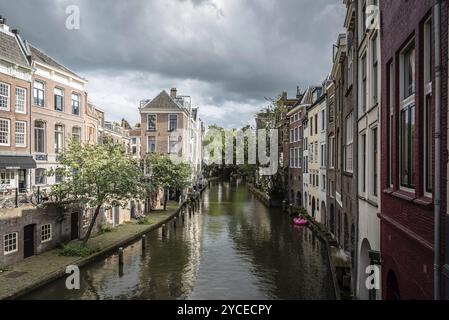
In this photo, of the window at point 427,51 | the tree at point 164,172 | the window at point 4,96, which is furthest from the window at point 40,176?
the window at point 427,51

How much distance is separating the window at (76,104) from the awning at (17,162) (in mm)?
7098

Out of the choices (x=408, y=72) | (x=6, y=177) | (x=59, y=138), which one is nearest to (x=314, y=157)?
(x=59, y=138)

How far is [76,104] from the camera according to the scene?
33312 mm

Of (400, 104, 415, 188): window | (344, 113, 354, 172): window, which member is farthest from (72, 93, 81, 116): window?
(400, 104, 415, 188): window

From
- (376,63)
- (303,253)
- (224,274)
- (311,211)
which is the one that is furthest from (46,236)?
(311,211)

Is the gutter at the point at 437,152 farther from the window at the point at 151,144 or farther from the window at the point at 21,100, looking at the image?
the window at the point at 151,144

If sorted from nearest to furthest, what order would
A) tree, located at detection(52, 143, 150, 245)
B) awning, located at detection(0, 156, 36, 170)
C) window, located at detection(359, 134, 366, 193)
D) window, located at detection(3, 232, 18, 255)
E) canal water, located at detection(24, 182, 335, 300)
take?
window, located at detection(359, 134, 366, 193)
canal water, located at detection(24, 182, 335, 300)
window, located at detection(3, 232, 18, 255)
tree, located at detection(52, 143, 150, 245)
awning, located at detection(0, 156, 36, 170)

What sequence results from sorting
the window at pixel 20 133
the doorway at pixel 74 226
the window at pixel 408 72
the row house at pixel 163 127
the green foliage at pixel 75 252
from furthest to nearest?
the row house at pixel 163 127, the doorway at pixel 74 226, the window at pixel 20 133, the green foliage at pixel 75 252, the window at pixel 408 72

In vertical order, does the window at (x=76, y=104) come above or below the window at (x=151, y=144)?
above

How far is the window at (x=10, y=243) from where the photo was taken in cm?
2072

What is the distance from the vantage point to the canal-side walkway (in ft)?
56.8

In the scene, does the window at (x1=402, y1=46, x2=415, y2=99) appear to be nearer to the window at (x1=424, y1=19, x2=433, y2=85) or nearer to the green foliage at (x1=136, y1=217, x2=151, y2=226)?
the window at (x1=424, y1=19, x2=433, y2=85)

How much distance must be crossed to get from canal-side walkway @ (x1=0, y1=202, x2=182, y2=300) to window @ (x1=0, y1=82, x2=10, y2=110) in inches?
424
